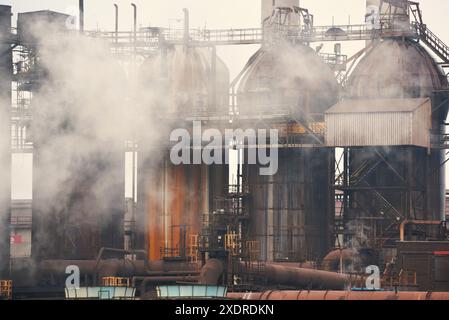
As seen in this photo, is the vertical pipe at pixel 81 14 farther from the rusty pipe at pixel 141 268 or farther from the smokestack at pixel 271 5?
the rusty pipe at pixel 141 268

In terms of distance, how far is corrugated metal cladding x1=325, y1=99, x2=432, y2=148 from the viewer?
68062 mm

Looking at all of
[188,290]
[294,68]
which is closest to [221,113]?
[294,68]

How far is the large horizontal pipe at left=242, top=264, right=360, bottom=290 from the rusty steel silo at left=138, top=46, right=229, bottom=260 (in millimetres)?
8633

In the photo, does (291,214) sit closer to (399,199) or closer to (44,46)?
(399,199)

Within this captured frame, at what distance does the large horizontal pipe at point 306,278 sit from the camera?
204 feet

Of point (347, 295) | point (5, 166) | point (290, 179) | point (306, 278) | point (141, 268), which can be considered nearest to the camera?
point (347, 295)

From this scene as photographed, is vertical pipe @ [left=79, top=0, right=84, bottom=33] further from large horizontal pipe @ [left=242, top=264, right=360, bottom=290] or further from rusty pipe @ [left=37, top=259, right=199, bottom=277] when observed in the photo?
large horizontal pipe @ [left=242, top=264, right=360, bottom=290]

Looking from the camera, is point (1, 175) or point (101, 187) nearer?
point (1, 175)

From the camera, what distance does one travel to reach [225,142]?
71.6m

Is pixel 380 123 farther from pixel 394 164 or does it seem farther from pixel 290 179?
pixel 290 179

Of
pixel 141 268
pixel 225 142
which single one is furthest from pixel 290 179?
pixel 141 268

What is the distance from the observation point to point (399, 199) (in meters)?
69.4

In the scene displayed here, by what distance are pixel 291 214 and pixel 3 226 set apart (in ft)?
48.6

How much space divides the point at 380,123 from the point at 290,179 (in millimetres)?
5906
